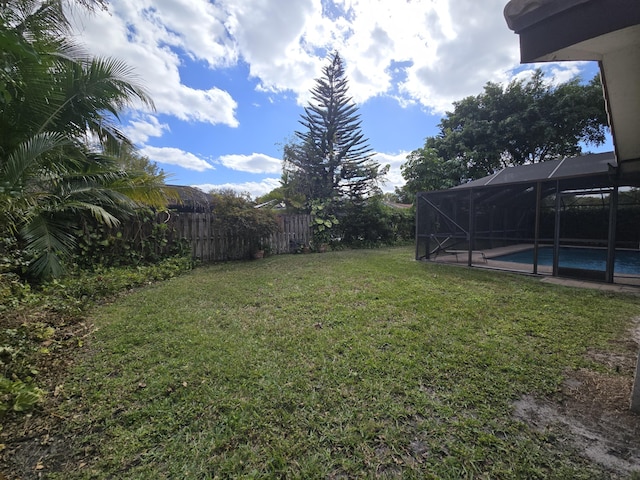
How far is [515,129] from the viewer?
11.9m

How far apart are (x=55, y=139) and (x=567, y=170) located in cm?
925

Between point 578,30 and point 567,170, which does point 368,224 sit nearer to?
point 567,170

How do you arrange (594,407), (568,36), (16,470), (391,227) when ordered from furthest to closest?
1. (391,227)
2. (594,407)
3. (16,470)
4. (568,36)

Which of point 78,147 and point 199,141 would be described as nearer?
point 78,147

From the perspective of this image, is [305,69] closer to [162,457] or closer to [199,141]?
[199,141]

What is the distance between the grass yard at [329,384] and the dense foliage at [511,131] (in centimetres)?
896

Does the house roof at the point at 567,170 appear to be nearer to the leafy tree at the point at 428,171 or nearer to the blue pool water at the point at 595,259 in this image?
the blue pool water at the point at 595,259

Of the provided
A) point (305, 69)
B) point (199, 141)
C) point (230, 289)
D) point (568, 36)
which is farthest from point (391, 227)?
point (568, 36)

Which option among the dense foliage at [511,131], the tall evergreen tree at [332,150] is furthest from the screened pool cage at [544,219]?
the tall evergreen tree at [332,150]

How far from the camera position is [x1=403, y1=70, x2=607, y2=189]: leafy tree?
11258 millimetres

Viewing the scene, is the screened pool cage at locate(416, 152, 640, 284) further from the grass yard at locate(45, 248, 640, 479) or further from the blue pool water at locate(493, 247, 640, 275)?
the grass yard at locate(45, 248, 640, 479)

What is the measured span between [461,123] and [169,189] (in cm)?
1459

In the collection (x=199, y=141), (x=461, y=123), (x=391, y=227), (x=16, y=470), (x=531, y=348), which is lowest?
(x=16, y=470)

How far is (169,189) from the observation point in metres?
5.31
